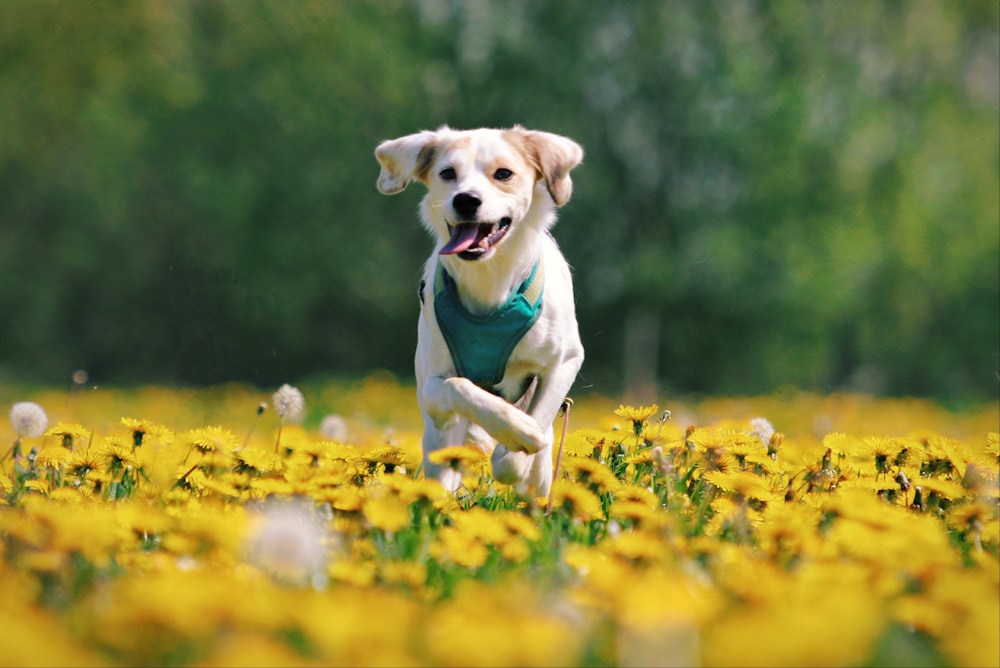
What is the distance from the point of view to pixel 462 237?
4.04 m

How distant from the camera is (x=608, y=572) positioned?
5.84 ft

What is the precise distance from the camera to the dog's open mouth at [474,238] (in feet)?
13.0

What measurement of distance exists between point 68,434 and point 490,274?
57.7 inches

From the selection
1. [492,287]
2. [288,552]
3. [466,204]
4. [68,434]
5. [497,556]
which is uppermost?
[466,204]

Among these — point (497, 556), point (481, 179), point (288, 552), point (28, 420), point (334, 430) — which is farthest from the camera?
point (334, 430)

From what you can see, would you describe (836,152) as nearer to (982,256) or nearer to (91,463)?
(982,256)

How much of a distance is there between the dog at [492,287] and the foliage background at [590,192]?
1219 cm

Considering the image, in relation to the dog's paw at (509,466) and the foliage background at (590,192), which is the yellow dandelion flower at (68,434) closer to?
the dog's paw at (509,466)

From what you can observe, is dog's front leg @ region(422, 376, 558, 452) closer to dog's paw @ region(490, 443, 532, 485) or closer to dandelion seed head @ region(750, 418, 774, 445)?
dog's paw @ region(490, 443, 532, 485)

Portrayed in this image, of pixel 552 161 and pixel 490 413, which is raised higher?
pixel 552 161

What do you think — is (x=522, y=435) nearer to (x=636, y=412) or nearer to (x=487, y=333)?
(x=636, y=412)

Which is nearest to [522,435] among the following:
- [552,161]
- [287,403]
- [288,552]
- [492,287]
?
[492,287]

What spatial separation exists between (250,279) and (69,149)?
A: 4.64 metres

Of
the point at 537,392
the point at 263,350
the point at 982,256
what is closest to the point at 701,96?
the point at 982,256
